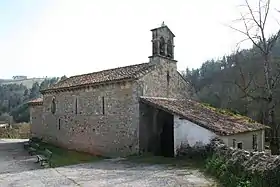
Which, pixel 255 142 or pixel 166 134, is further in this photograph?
pixel 166 134

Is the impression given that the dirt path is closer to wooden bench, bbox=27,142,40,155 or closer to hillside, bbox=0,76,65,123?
wooden bench, bbox=27,142,40,155

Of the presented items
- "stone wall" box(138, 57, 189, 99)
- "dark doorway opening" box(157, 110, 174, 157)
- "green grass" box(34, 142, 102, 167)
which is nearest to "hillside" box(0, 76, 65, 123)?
"green grass" box(34, 142, 102, 167)

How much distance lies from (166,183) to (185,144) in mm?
6025

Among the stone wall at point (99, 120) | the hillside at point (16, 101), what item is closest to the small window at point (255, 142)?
the stone wall at point (99, 120)

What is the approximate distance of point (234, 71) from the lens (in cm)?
3766

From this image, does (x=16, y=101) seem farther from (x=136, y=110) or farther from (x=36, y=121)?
(x=136, y=110)

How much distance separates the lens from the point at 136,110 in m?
18.2

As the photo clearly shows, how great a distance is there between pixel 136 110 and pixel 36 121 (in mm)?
15427

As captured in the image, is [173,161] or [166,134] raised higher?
[166,134]

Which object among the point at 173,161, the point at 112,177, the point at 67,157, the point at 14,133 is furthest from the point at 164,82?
the point at 14,133

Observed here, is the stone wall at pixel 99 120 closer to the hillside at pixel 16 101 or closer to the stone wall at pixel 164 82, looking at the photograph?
the stone wall at pixel 164 82

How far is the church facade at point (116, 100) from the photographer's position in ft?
60.5

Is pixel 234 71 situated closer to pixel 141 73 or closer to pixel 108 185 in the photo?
pixel 141 73

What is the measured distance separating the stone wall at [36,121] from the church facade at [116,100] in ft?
15.8
